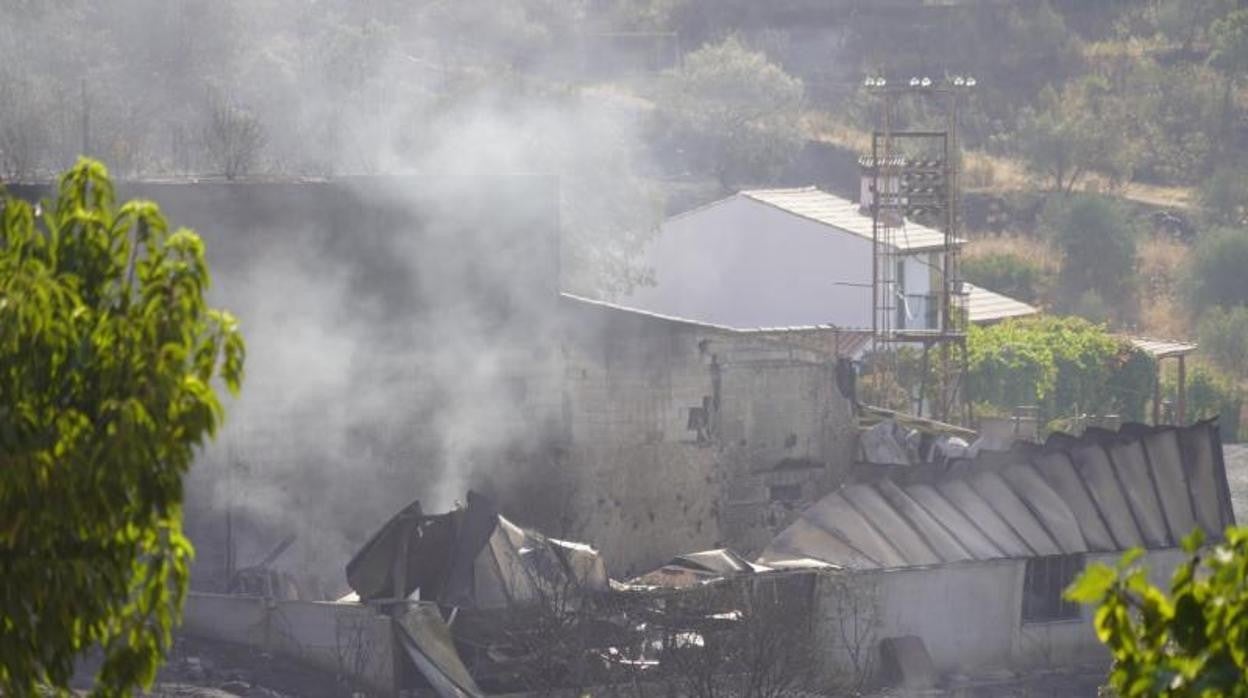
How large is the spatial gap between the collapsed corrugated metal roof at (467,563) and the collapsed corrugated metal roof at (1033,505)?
242 centimetres

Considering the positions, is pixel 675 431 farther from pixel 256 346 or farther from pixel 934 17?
pixel 934 17

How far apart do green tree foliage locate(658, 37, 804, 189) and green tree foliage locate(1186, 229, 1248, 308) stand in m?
10.5

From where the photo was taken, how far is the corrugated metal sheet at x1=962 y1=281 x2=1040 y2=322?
43125 mm

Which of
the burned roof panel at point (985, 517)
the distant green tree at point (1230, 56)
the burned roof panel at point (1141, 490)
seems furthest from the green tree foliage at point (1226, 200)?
Result: the burned roof panel at point (985, 517)

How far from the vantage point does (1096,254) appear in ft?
177

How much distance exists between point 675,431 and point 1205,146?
1845 inches

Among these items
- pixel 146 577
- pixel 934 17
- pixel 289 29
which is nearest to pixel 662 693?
pixel 146 577

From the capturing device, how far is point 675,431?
2352 centimetres

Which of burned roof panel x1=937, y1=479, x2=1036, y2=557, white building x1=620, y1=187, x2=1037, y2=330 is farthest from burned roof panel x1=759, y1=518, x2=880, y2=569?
white building x1=620, y1=187, x2=1037, y2=330

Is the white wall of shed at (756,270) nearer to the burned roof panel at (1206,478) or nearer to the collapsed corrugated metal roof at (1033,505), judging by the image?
the burned roof panel at (1206,478)

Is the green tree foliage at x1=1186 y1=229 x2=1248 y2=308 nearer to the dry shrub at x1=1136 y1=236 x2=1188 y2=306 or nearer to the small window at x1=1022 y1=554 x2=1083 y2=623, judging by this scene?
the dry shrub at x1=1136 y1=236 x2=1188 y2=306

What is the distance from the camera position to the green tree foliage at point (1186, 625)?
16.8 feet

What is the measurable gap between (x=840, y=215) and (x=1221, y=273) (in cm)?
1603

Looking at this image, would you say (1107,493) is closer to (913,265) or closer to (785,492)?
(785,492)
